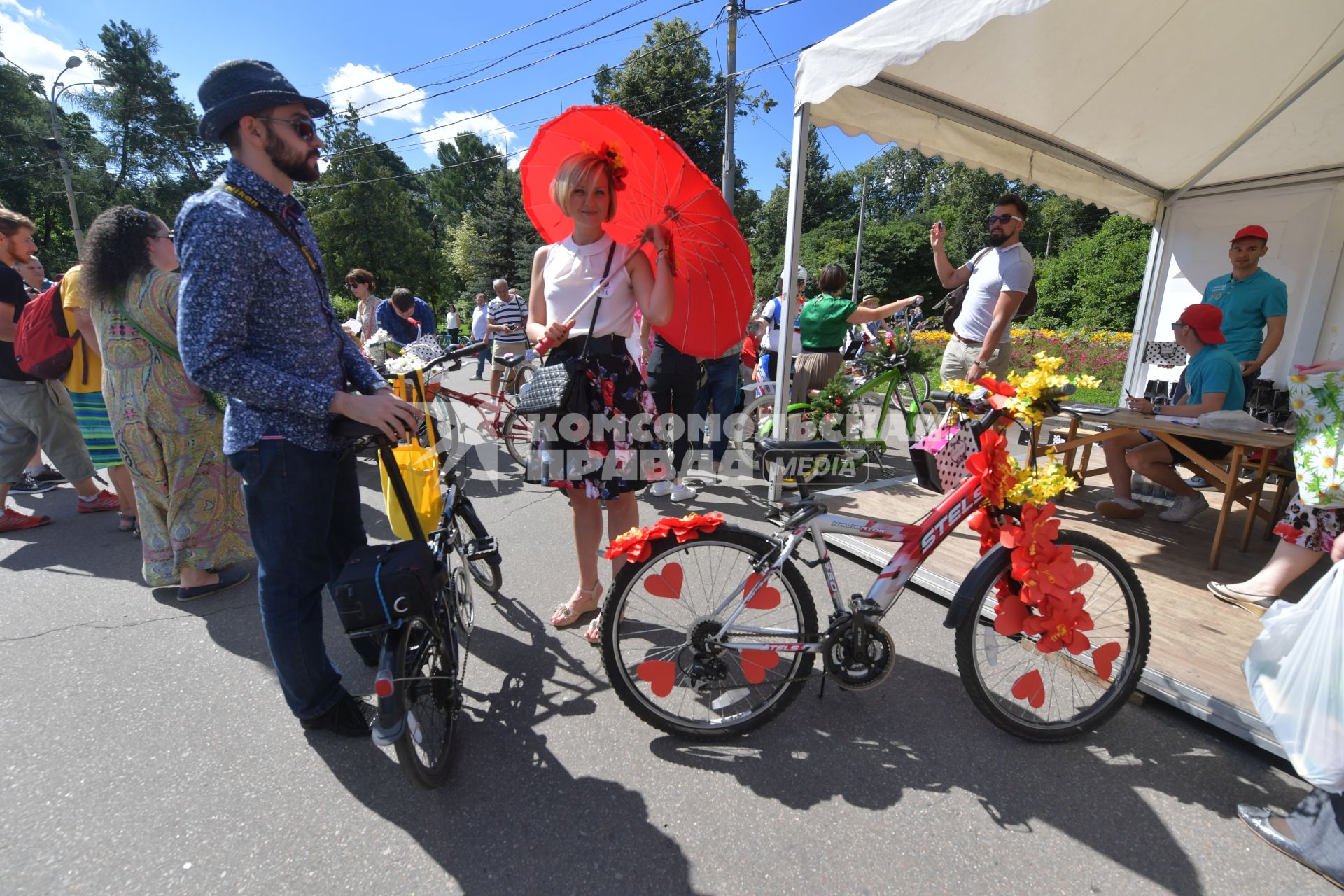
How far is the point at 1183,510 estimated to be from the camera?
12.3 feet

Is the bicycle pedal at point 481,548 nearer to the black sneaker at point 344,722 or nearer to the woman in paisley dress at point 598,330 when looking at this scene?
the woman in paisley dress at point 598,330

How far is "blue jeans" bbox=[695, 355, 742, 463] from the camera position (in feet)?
15.9

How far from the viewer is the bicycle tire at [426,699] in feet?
5.28

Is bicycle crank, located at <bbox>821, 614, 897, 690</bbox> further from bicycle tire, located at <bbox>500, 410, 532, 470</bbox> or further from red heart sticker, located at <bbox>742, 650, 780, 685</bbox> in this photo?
bicycle tire, located at <bbox>500, 410, 532, 470</bbox>

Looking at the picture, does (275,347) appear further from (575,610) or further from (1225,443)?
(1225,443)

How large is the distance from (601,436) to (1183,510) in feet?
12.9

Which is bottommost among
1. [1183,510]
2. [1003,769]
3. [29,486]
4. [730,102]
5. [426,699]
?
[29,486]

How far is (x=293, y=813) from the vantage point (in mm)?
1741

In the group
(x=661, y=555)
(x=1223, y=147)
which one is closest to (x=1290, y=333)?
(x=1223, y=147)

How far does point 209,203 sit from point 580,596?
2.01 metres

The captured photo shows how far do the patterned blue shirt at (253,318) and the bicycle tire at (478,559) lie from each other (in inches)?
33.5

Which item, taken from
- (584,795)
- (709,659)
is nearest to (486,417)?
(709,659)

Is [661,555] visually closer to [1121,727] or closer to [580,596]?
[580,596]

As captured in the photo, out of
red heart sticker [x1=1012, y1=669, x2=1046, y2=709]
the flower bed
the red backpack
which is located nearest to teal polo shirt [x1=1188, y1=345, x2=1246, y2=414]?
red heart sticker [x1=1012, y1=669, x2=1046, y2=709]
